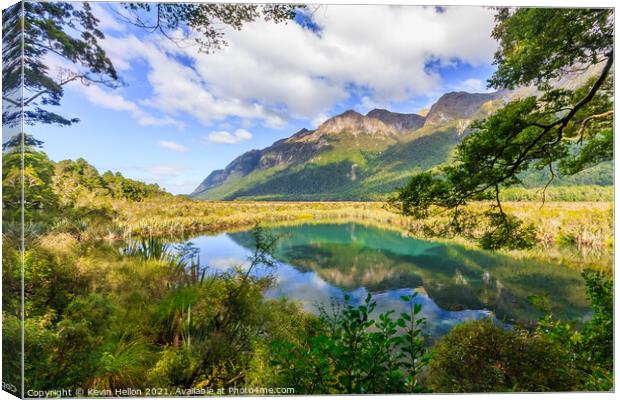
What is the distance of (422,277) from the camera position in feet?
12.2

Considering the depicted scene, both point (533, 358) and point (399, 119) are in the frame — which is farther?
point (399, 119)

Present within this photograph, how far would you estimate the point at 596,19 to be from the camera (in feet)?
10.8

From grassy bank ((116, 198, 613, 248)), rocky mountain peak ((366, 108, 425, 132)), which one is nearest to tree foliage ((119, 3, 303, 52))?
rocky mountain peak ((366, 108, 425, 132))

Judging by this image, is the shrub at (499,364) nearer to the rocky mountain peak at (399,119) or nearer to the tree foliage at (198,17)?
the rocky mountain peak at (399,119)

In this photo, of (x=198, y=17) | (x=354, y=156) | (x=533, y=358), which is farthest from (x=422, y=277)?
(x=198, y=17)

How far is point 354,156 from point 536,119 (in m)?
2.23

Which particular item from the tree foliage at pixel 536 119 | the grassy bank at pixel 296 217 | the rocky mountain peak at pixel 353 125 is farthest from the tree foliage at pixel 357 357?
the rocky mountain peak at pixel 353 125

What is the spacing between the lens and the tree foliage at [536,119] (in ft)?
11.0

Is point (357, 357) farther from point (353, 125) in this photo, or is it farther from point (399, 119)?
point (399, 119)

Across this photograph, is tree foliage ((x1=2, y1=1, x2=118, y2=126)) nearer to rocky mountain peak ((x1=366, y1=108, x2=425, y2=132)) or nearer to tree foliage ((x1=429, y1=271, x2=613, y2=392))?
rocky mountain peak ((x1=366, y1=108, x2=425, y2=132))

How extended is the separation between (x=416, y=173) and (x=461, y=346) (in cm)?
200

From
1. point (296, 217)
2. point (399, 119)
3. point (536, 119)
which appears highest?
point (399, 119)

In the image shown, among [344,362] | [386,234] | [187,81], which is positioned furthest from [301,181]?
[344,362]

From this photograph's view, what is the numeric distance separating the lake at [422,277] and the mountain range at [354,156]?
0.74m
